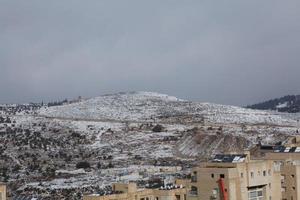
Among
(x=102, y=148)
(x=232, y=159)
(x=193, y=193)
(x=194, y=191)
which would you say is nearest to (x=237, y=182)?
(x=194, y=191)

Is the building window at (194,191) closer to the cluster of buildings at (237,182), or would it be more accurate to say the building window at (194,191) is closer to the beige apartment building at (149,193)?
the cluster of buildings at (237,182)

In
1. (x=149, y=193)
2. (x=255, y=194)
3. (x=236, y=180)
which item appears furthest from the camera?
(x=149, y=193)

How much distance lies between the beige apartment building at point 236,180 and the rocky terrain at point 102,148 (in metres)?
40.1

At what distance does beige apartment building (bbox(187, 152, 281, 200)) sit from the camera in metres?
49.6

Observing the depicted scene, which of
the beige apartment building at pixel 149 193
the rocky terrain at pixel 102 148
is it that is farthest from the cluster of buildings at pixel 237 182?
the rocky terrain at pixel 102 148

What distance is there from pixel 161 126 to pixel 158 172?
54.4 m

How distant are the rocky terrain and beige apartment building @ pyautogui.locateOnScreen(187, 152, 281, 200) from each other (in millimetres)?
40142

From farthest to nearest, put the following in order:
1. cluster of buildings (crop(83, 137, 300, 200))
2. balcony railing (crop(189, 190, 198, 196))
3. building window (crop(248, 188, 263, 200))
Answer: building window (crop(248, 188, 263, 200)) → balcony railing (crop(189, 190, 198, 196)) → cluster of buildings (crop(83, 137, 300, 200))

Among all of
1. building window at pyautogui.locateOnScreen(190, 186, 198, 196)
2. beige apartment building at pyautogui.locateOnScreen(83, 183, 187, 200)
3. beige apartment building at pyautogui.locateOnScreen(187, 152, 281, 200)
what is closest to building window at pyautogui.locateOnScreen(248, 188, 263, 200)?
beige apartment building at pyautogui.locateOnScreen(187, 152, 281, 200)

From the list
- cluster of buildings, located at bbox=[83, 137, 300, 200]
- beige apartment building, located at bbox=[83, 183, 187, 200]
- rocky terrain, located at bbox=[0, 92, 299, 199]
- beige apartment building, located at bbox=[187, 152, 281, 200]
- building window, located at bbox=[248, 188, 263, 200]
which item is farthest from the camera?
rocky terrain, located at bbox=[0, 92, 299, 199]

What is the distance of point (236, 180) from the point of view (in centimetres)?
5012

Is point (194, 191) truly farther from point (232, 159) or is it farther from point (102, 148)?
point (102, 148)

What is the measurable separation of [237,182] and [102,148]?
93.9 m

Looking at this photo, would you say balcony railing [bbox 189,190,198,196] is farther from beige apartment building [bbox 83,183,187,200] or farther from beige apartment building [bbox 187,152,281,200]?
beige apartment building [bbox 83,183,187,200]
